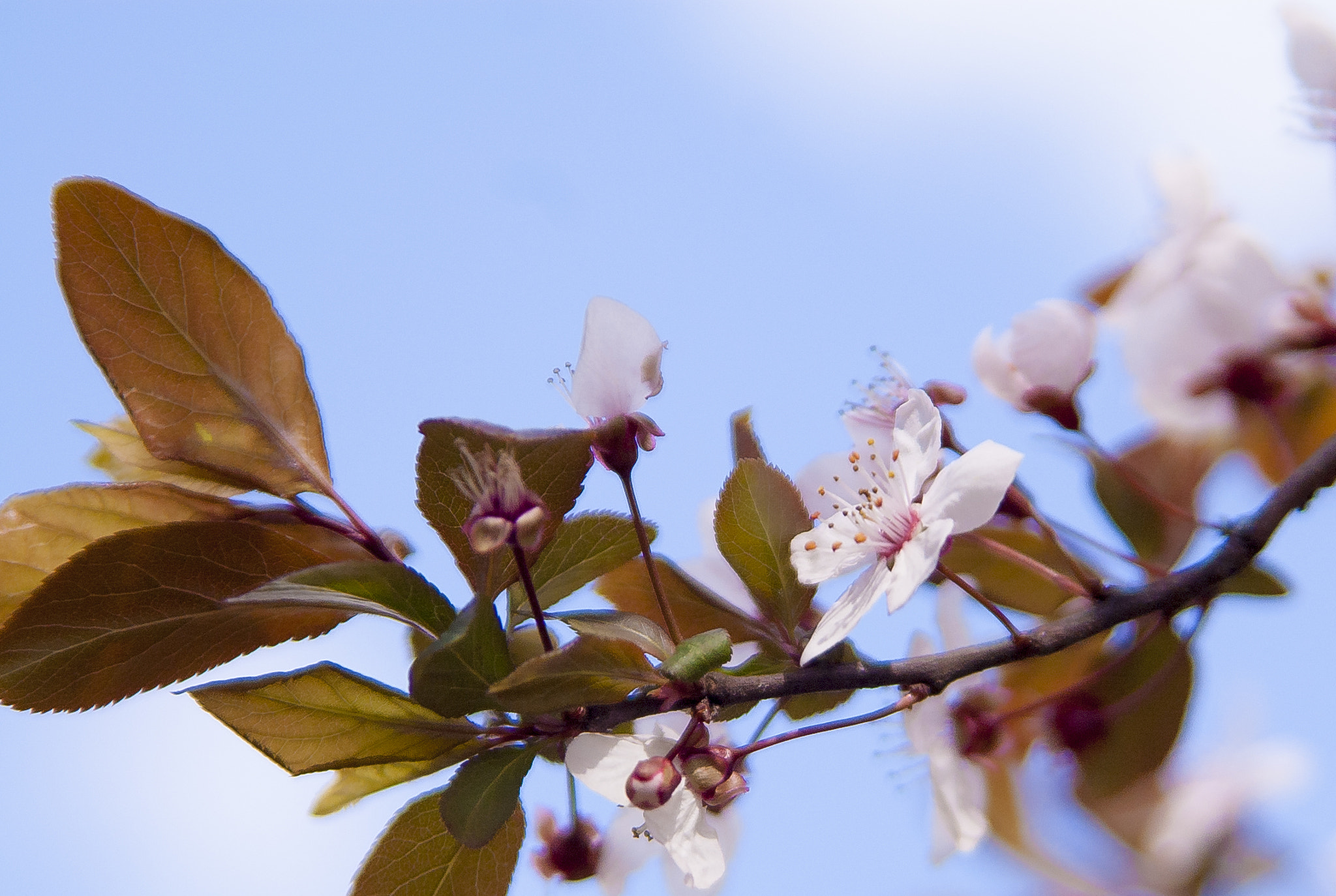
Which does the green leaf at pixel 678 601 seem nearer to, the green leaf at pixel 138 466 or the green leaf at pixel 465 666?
the green leaf at pixel 465 666

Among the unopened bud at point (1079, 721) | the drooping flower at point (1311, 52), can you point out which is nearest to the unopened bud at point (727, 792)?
the unopened bud at point (1079, 721)

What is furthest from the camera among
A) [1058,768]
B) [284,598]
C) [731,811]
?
[1058,768]

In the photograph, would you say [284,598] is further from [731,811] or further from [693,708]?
[731,811]

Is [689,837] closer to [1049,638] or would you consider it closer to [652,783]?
[652,783]

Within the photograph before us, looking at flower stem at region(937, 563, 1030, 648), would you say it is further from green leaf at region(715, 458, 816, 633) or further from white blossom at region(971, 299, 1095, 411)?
white blossom at region(971, 299, 1095, 411)

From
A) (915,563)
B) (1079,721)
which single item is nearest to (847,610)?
(915,563)

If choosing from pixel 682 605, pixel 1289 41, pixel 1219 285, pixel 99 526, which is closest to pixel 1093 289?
pixel 1219 285

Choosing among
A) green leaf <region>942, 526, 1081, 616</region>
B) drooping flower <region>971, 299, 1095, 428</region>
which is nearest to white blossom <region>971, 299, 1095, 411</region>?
drooping flower <region>971, 299, 1095, 428</region>
